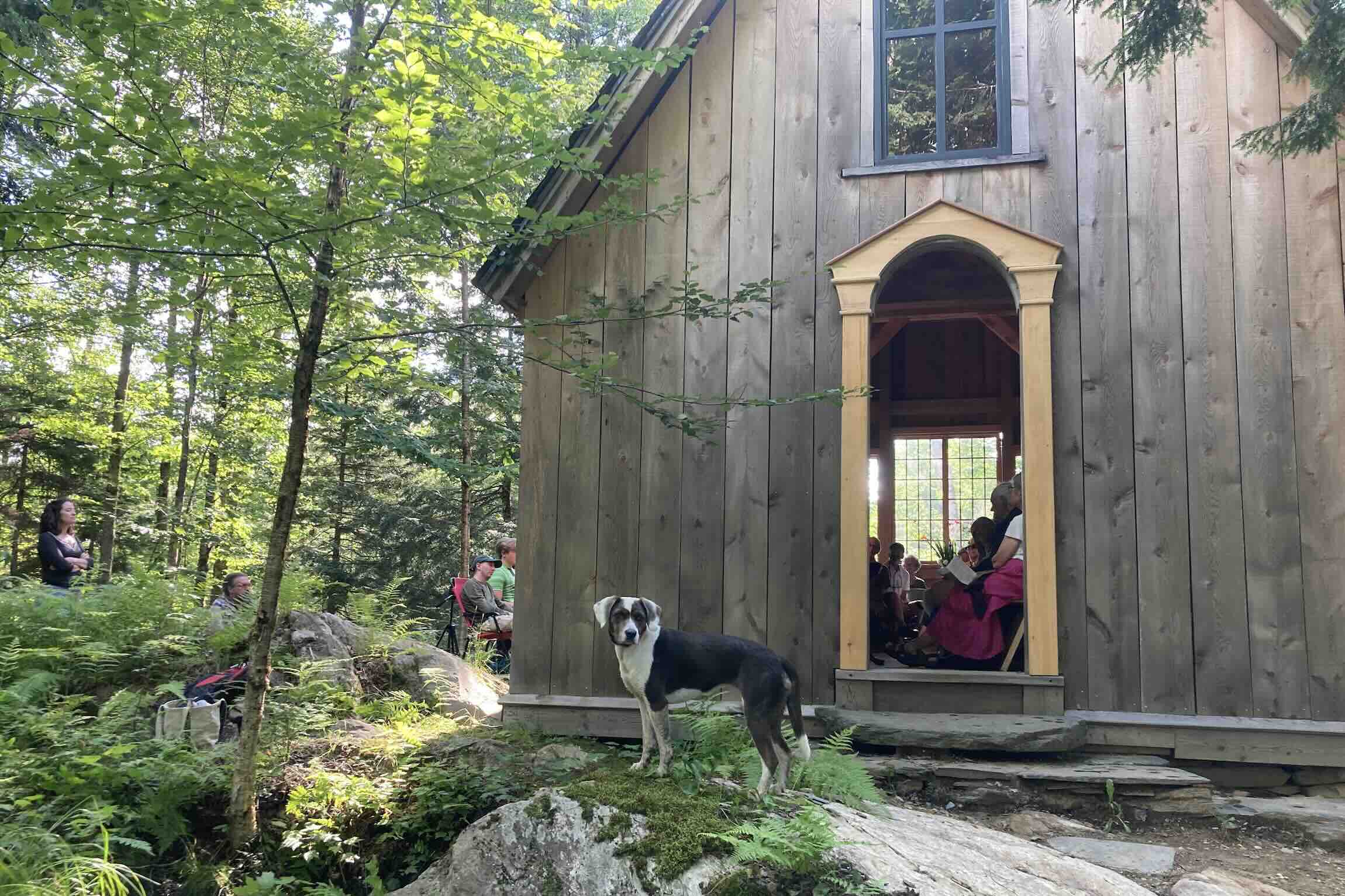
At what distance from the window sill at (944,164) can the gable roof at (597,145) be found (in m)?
1.64

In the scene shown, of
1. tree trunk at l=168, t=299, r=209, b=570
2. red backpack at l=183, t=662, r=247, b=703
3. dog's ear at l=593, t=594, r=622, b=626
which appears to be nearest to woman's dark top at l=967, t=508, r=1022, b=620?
dog's ear at l=593, t=594, r=622, b=626

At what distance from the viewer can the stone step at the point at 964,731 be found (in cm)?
546

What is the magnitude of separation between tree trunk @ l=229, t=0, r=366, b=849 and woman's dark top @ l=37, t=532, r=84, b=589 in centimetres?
486

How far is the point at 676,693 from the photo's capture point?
464cm

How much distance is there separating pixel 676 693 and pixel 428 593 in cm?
1477

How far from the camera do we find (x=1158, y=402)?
5.94 m

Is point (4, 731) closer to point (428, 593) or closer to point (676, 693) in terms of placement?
point (676, 693)

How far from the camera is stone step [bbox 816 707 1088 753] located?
5461 millimetres

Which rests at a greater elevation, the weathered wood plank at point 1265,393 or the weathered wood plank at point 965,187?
the weathered wood plank at point 965,187

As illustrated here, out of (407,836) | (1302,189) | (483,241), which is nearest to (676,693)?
(407,836)

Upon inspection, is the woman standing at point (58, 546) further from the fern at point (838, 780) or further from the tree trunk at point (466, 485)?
the tree trunk at point (466, 485)

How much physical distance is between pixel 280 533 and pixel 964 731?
4.25 meters

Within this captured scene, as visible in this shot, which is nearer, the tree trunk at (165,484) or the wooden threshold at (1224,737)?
the wooden threshold at (1224,737)

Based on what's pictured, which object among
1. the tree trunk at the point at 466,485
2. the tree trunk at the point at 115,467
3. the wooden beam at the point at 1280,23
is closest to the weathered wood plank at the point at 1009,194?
the wooden beam at the point at 1280,23
